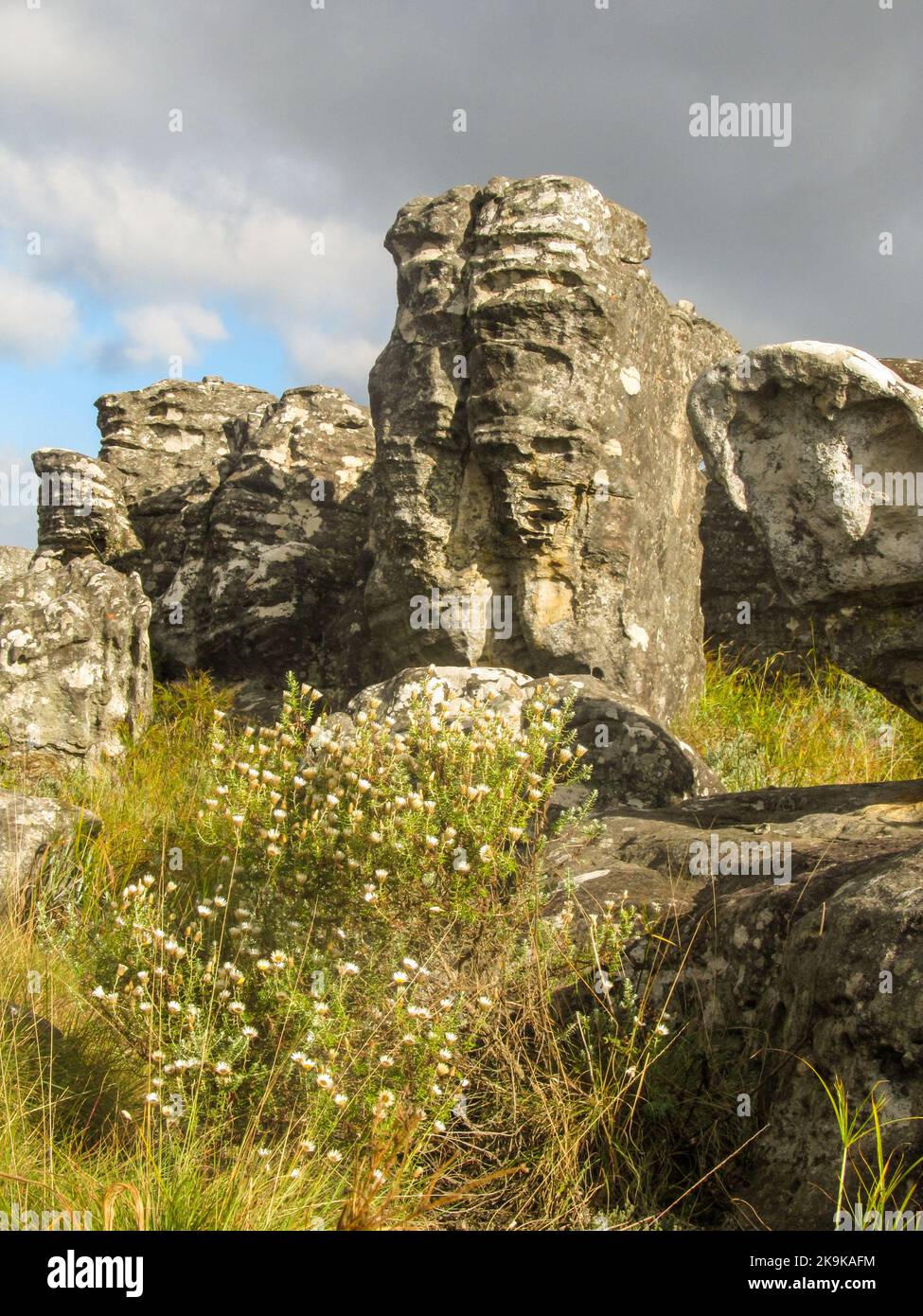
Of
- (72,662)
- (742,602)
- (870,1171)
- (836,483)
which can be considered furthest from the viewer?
(742,602)

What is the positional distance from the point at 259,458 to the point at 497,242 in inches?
131

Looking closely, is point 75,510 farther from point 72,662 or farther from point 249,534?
point 72,662

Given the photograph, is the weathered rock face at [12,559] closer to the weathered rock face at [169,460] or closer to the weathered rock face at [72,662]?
the weathered rock face at [169,460]

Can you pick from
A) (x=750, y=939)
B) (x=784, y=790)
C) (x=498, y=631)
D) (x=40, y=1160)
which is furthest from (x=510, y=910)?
(x=498, y=631)

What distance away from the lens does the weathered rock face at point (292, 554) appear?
952 cm

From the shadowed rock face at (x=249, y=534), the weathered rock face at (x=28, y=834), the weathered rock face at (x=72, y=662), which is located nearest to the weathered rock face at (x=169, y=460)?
the shadowed rock face at (x=249, y=534)

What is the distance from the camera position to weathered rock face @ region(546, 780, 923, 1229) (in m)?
2.99

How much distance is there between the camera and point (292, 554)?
9.78 metres

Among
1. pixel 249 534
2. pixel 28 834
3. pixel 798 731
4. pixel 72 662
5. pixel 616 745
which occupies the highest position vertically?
pixel 249 534

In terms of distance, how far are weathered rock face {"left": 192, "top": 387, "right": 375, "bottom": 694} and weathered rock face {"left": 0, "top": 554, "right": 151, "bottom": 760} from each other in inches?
38.0

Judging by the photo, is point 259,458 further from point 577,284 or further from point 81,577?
point 577,284

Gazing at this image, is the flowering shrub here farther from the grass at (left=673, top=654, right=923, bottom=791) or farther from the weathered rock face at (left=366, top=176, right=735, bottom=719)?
the grass at (left=673, top=654, right=923, bottom=791)

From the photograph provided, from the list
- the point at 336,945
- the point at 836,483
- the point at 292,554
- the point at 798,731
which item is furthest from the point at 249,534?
the point at 336,945

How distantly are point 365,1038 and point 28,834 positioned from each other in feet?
10.4
